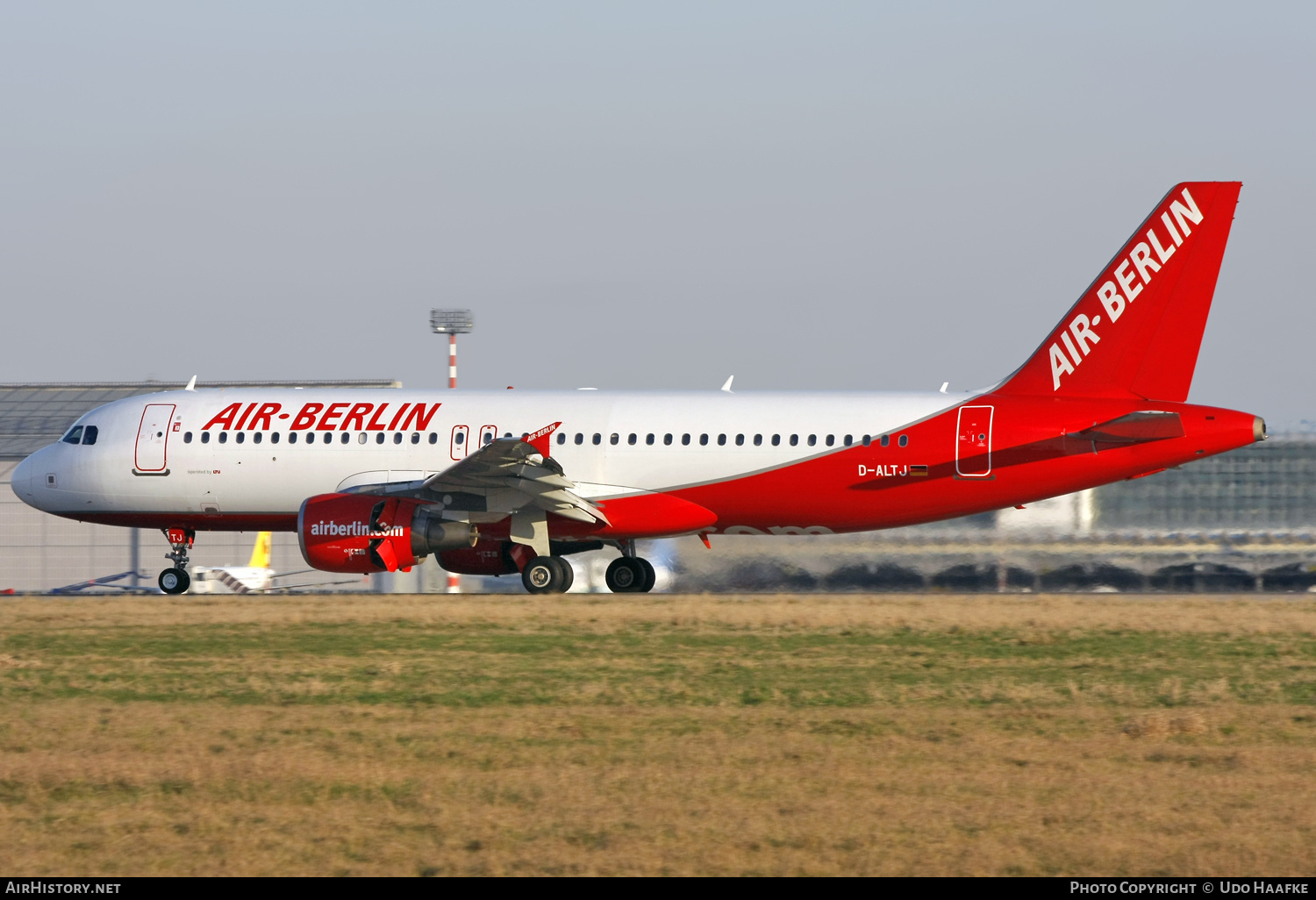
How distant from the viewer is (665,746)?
37.1 feet

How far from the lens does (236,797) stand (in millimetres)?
9609

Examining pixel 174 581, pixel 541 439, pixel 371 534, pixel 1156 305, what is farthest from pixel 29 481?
pixel 1156 305

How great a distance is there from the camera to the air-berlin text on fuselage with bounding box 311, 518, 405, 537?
24562 millimetres

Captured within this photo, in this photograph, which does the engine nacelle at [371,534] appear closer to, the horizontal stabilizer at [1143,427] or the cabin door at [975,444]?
the cabin door at [975,444]

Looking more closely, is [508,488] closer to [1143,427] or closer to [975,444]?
[975,444]

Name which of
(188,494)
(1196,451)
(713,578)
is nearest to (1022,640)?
(1196,451)

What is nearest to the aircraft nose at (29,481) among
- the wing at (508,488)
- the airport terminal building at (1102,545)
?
the wing at (508,488)

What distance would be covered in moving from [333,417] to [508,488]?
4376 millimetres

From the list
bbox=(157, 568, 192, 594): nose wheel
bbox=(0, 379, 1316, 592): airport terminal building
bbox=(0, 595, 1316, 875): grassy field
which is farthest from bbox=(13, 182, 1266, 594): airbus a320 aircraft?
bbox=(0, 595, 1316, 875): grassy field

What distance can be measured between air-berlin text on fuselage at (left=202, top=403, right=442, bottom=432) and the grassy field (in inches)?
272

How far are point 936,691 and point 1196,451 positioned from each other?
37.5 feet

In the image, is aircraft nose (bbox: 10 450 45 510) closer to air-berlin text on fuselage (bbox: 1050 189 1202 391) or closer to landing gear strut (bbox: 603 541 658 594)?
landing gear strut (bbox: 603 541 658 594)

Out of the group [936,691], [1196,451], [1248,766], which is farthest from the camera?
[1196,451]

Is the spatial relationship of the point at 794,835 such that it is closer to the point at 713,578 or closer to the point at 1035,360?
the point at 1035,360
